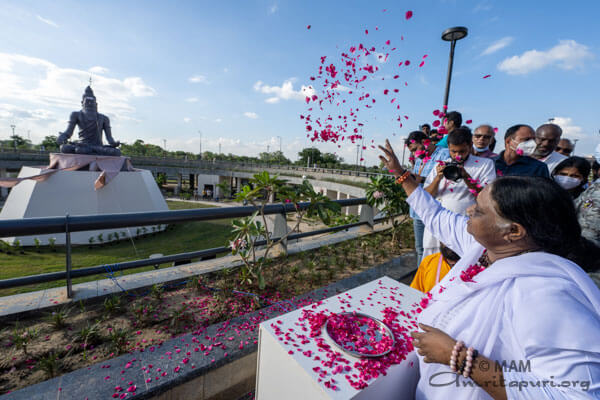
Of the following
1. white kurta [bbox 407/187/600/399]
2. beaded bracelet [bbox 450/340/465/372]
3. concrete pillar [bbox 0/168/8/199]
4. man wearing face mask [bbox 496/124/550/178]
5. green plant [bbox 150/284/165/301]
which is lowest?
concrete pillar [bbox 0/168/8/199]

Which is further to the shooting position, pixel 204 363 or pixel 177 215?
pixel 177 215

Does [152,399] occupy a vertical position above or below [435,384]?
below

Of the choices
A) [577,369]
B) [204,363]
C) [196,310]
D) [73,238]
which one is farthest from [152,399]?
[73,238]

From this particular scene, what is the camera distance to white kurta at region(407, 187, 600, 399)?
75 centimetres

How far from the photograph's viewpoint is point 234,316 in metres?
2.15

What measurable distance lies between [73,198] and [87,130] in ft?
10.2

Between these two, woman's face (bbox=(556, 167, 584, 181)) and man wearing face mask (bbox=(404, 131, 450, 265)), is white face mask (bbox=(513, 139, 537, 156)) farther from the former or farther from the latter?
man wearing face mask (bbox=(404, 131, 450, 265))

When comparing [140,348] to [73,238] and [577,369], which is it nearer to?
[577,369]

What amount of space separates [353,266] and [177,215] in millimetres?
2269

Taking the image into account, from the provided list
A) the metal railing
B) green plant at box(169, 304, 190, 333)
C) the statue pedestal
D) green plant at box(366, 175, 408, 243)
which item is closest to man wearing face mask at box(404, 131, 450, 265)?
green plant at box(366, 175, 408, 243)

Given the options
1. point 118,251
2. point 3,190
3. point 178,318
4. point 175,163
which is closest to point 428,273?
point 178,318

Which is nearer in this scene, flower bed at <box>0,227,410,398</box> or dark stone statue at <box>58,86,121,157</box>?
flower bed at <box>0,227,410,398</box>

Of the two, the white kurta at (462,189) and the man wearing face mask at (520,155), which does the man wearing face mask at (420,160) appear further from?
the man wearing face mask at (520,155)

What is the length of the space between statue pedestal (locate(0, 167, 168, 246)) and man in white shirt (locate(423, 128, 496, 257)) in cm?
1017
